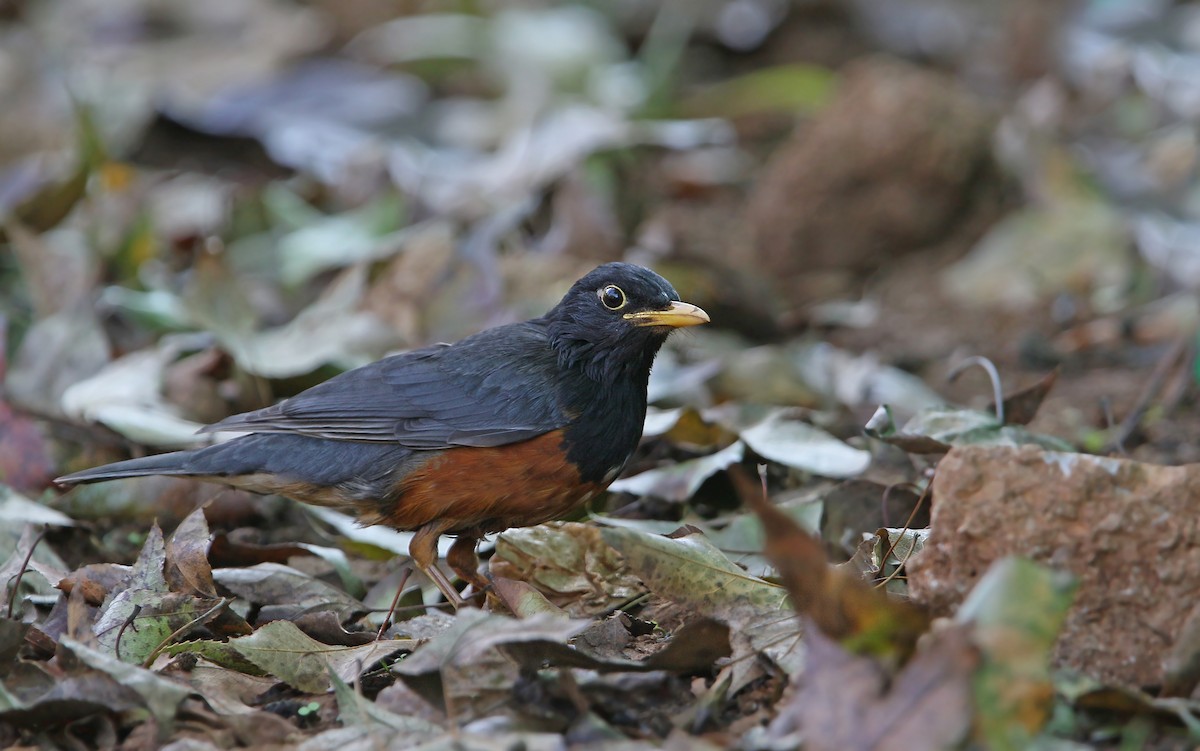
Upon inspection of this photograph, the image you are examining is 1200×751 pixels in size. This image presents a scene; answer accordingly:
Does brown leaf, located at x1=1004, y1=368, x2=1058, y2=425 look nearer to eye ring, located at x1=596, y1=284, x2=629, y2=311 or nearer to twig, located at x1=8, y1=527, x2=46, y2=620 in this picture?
eye ring, located at x1=596, y1=284, x2=629, y2=311

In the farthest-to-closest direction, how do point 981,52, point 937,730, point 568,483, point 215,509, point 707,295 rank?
point 981,52, point 707,295, point 215,509, point 568,483, point 937,730

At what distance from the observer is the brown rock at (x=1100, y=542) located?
333cm

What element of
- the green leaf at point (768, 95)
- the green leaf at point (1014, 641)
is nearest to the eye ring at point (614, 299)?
the green leaf at point (1014, 641)

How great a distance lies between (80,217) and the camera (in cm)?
824

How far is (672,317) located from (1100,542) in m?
2.07

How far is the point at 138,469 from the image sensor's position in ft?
16.2

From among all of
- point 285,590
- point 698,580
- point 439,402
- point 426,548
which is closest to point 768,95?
point 439,402

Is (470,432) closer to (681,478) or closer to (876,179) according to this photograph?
(681,478)

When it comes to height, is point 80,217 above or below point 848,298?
above

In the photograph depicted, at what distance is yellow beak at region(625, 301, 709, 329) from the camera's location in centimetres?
503

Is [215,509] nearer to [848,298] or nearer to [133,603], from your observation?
[133,603]

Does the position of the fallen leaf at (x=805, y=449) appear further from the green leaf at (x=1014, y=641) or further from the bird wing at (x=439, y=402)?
the green leaf at (x=1014, y=641)

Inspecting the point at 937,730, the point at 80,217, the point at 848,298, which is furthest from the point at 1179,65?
the point at 937,730

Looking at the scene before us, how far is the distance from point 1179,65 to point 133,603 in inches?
315
